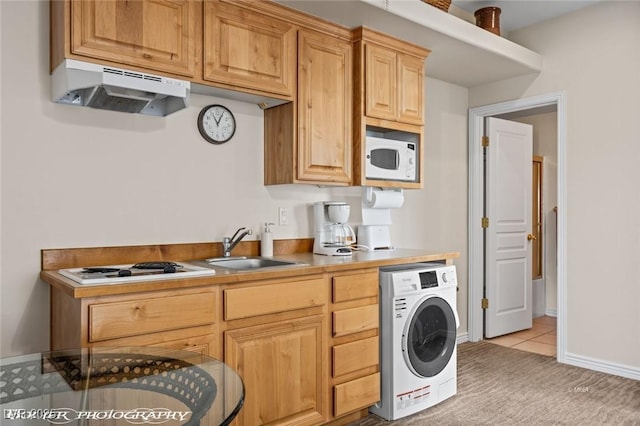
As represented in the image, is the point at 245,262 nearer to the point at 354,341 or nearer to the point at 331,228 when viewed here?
the point at 331,228

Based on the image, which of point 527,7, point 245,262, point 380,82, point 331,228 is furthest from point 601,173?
point 245,262

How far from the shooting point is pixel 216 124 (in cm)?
282

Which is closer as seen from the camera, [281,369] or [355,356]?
[281,369]

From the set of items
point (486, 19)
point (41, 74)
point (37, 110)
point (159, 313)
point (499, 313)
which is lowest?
point (499, 313)

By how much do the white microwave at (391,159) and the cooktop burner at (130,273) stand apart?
150 cm

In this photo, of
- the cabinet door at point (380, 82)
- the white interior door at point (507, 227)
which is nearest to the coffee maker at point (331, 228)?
the cabinet door at point (380, 82)

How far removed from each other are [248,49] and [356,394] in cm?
201

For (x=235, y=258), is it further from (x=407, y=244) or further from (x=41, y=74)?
(x=407, y=244)

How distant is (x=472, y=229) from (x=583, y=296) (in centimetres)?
110

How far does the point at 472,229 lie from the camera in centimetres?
450

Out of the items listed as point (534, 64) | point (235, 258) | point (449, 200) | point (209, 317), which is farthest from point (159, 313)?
point (534, 64)

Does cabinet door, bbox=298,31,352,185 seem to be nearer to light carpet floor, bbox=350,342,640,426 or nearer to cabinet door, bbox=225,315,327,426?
cabinet door, bbox=225,315,327,426

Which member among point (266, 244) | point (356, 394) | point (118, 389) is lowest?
point (356, 394)

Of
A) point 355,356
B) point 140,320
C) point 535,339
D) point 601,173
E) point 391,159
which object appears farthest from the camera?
point 535,339
